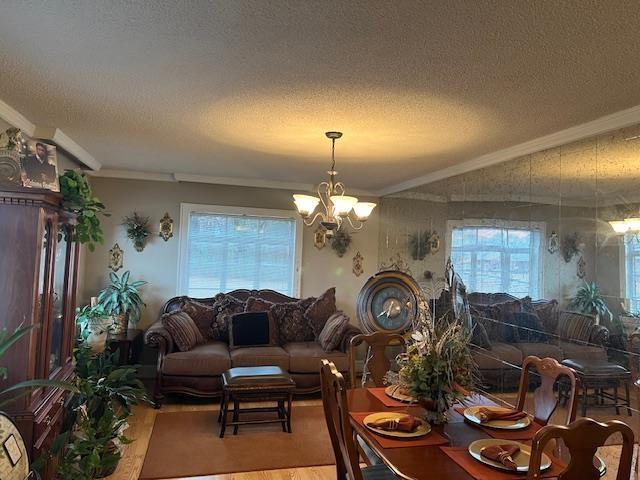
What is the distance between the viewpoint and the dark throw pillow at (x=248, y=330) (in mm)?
5152

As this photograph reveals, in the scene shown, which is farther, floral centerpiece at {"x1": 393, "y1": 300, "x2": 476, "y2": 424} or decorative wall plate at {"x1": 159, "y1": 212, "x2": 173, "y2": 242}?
decorative wall plate at {"x1": 159, "y1": 212, "x2": 173, "y2": 242}

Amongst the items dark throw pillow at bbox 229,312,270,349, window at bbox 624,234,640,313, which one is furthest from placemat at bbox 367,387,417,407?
dark throw pillow at bbox 229,312,270,349

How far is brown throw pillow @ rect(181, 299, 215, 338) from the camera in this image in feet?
17.3

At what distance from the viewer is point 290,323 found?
5.52 metres

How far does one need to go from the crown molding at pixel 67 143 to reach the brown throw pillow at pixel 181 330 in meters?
1.77

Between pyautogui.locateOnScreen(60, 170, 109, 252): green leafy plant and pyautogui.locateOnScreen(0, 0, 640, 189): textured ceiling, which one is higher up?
pyautogui.locateOnScreen(0, 0, 640, 189): textured ceiling

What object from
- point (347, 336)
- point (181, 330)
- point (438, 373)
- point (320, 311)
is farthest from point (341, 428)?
point (320, 311)

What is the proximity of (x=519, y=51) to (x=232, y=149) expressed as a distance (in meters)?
2.60

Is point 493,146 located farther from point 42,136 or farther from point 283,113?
point 42,136

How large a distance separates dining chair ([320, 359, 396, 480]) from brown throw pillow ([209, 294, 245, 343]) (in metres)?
3.27

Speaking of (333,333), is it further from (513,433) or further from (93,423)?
(513,433)

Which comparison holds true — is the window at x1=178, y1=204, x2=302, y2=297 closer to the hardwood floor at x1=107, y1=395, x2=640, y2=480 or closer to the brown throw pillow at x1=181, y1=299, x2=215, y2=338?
the brown throw pillow at x1=181, y1=299, x2=215, y2=338

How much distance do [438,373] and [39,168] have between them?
7.43 ft

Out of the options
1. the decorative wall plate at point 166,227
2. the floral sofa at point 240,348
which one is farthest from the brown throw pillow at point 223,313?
the decorative wall plate at point 166,227
